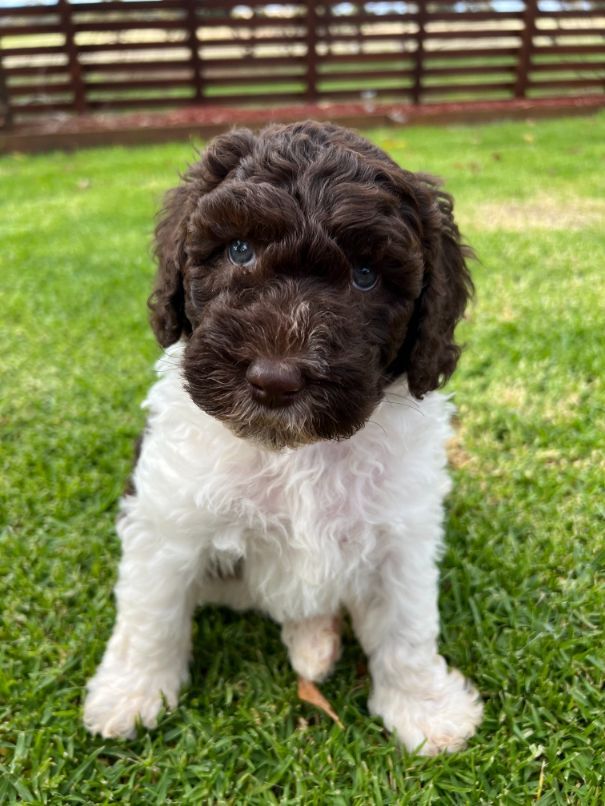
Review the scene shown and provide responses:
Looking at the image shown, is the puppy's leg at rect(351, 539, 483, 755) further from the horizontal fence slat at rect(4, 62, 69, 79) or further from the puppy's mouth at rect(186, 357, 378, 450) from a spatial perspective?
the horizontal fence slat at rect(4, 62, 69, 79)

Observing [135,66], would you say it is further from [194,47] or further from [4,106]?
[4,106]

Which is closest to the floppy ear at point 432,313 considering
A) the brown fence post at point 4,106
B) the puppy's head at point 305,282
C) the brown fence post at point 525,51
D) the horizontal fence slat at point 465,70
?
the puppy's head at point 305,282

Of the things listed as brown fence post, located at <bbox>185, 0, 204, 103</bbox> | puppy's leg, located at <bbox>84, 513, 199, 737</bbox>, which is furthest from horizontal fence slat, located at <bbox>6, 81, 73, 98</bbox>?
puppy's leg, located at <bbox>84, 513, 199, 737</bbox>

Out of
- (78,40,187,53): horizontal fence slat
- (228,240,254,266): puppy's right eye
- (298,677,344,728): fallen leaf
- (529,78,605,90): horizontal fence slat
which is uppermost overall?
(228,240,254,266): puppy's right eye

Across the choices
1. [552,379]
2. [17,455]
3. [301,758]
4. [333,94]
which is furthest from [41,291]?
[333,94]

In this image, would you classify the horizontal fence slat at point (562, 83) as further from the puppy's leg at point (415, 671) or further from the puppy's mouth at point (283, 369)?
the puppy's mouth at point (283, 369)

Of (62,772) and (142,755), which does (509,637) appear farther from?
(62,772)
